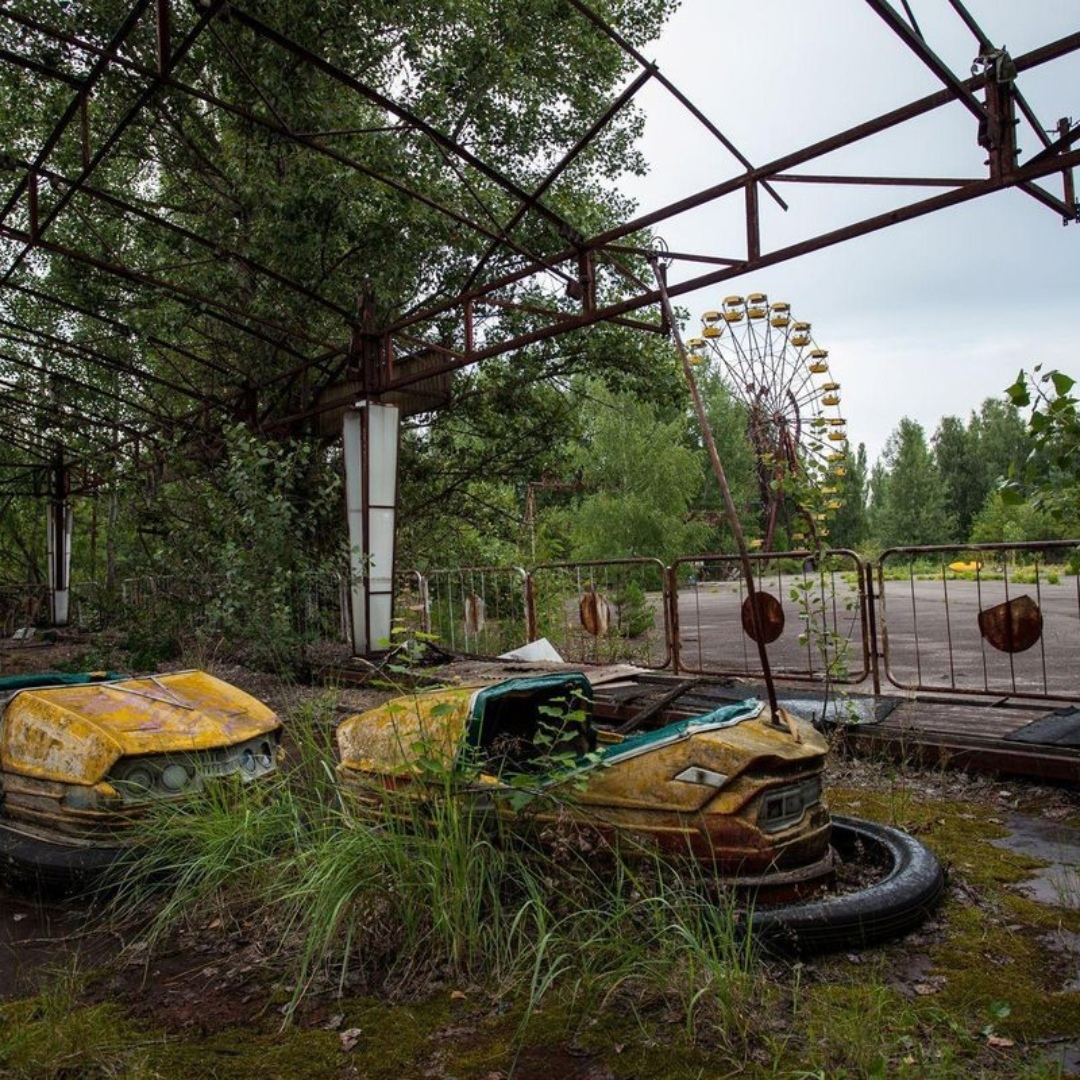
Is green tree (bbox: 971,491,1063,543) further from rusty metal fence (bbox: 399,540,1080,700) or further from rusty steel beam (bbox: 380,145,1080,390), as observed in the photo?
rusty steel beam (bbox: 380,145,1080,390)

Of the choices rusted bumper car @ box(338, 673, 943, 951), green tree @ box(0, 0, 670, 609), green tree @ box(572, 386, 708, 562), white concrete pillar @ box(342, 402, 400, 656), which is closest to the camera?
rusted bumper car @ box(338, 673, 943, 951)

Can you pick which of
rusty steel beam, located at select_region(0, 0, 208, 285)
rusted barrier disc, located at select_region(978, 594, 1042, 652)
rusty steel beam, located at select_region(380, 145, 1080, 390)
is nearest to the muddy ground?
rusted barrier disc, located at select_region(978, 594, 1042, 652)

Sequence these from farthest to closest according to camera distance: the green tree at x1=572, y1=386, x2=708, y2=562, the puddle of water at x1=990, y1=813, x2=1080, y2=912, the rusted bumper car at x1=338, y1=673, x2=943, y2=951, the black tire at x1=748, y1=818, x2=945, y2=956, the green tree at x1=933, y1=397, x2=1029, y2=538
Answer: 1. the green tree at x1=933, y1=397, x2=1029, y2=538
2. the green tree at x1=572, y1=386, x2=708, y2=562
3. the puddle of water at x1=990, y1=813, x2=1080, y2=912
4. the rusted bumper car at x1=338, y1=673, x2=943, y2=951
5. the black tire at x1=748, y1=818, x2=945, y2=956

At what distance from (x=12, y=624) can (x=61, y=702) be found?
643 inches

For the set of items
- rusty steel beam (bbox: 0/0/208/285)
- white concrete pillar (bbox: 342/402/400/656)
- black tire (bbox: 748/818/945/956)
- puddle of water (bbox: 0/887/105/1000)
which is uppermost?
rusty steel beam (bbox: 0/0/208/285)

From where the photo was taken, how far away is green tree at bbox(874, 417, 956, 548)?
45.9 meters

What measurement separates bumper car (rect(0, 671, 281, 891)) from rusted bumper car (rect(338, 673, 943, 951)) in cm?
92

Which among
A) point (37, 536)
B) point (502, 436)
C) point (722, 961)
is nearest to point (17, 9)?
point (502, 436)

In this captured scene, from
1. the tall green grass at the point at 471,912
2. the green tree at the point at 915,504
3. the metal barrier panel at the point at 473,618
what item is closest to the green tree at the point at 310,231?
the metal barrier panel at the point at 473,618

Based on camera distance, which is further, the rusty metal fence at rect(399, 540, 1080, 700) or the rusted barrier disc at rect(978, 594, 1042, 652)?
the rusty metal fence at rect(399, 540, 1080, 700)

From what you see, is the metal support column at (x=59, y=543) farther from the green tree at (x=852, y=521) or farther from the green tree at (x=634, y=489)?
the green tree at (x=852, y=521)

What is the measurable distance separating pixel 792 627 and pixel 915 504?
1442 inches

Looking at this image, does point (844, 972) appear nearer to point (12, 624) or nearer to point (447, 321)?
point (447, 321)

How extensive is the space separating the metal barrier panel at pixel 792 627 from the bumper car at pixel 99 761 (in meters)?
2.47
